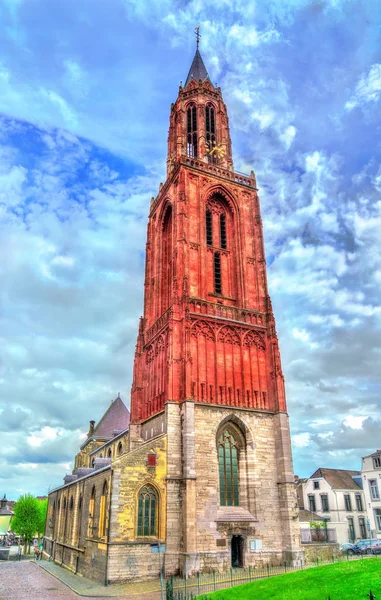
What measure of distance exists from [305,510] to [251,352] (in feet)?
97.6

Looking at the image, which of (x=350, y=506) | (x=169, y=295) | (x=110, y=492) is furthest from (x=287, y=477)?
(x=350, y=506)

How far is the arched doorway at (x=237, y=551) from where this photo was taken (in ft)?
96.1

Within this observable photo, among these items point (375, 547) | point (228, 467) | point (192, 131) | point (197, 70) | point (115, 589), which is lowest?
point (115, 589)

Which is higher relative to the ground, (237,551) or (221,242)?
(221,242)

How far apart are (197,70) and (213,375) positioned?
1598 inches

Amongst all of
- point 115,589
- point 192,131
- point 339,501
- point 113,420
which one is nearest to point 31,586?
point 115,589

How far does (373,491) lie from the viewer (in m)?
50.2

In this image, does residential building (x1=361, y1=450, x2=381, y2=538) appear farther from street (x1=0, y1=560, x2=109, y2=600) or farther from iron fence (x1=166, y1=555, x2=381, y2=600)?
street (x1=0, y1=560, x2=109, y2=600)

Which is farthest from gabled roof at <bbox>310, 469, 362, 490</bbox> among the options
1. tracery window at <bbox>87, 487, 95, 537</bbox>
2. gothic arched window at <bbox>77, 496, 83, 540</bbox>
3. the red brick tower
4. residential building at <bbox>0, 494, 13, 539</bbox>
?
residential building at <bbox>0, 494, 13, 539</bbox>

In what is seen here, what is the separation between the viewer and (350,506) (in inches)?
2084

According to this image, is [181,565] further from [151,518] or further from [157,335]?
[157,335]

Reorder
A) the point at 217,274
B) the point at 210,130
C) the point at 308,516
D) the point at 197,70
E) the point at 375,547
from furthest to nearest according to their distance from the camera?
1. the point at 197,70
2. the point at 308,516
3. the point at 210,130
4. the point at 217,274
5. the point at 375,547

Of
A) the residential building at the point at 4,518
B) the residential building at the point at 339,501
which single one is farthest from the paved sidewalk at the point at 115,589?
the residential building at the point at 4,518

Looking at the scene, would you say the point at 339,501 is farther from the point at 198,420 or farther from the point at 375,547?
the point at 198,420
